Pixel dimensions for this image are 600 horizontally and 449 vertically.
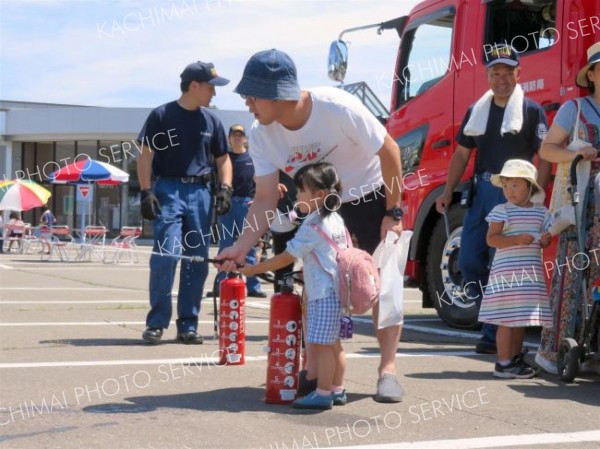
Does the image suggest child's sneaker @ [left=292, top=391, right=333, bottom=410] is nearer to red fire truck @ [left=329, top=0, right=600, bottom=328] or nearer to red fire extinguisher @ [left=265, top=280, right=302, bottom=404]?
red fire extinguisher @ [left=265, top=280, right=302, bottom=404]

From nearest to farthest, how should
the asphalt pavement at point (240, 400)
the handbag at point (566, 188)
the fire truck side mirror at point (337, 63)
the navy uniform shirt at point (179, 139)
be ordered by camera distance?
the asphalt pavement at point (240, 400)
the handbag at point (566, 188)
the navy uniform shirt at point (179, 139)
the fire truck side mirror at point (337, 63)

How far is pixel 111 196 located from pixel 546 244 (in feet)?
132

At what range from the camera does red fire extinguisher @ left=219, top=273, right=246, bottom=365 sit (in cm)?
609

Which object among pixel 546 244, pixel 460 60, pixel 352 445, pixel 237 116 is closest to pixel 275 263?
pixel 352 445

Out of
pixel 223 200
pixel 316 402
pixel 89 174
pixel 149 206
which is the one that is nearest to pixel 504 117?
pixel 223 200

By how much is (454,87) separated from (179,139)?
102 inches

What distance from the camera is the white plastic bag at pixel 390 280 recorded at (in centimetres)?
515

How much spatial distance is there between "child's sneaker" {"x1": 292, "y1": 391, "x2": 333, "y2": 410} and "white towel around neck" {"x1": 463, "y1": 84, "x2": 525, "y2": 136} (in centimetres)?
286

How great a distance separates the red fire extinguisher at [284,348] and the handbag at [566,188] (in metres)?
1.76

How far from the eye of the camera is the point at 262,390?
5379 millimetres

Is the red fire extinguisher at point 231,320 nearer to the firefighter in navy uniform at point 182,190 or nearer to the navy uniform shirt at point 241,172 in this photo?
the firefighter in navy uniform at point 182,190

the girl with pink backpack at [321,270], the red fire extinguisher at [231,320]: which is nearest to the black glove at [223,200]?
the red fire extinguisher at [231,320]

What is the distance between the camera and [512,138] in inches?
274

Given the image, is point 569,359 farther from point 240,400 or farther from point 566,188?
point 240,400
